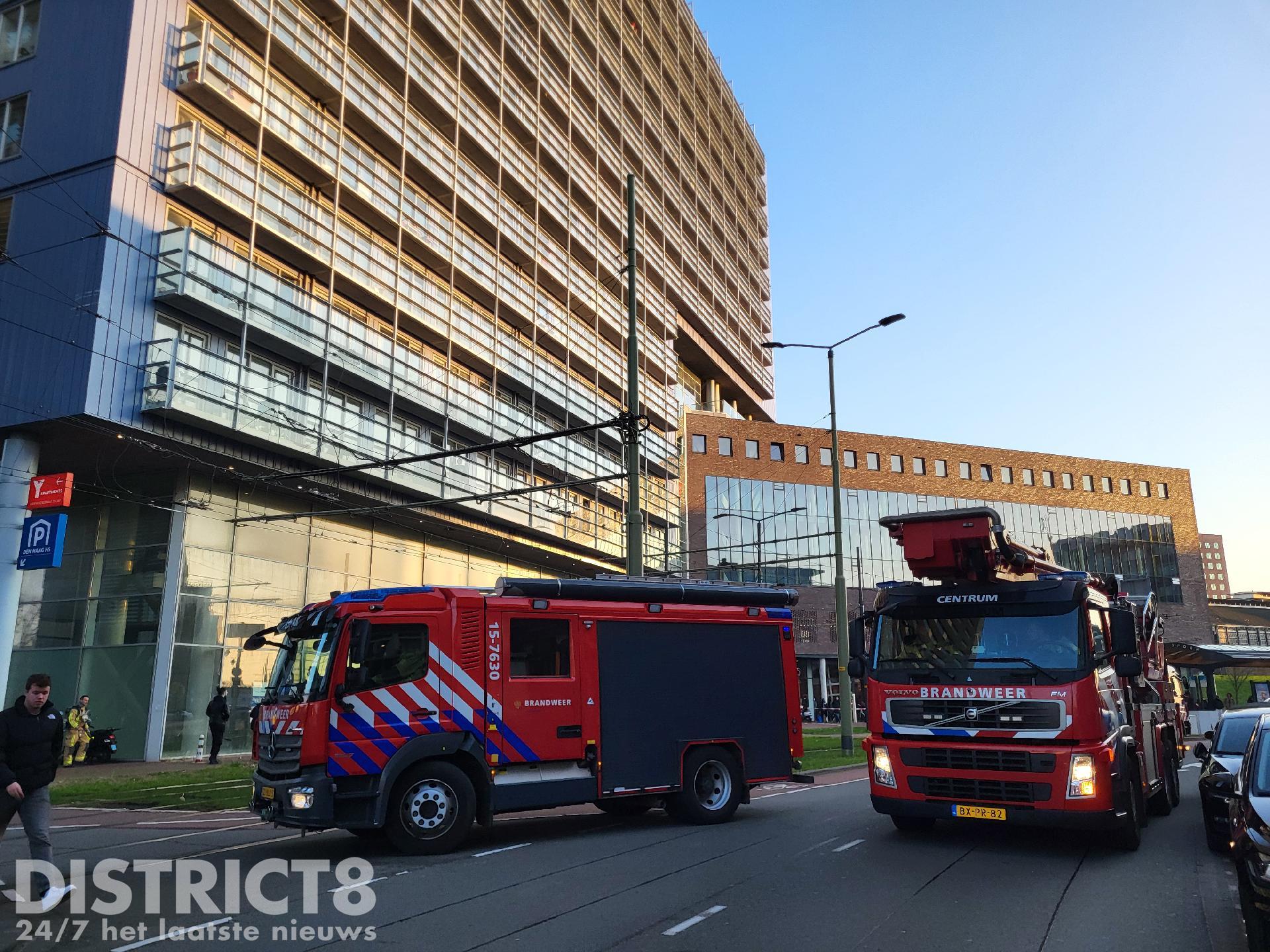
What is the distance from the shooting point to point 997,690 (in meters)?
9.29

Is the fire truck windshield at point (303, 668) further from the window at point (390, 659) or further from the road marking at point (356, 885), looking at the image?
the road marking at point (356, 885)

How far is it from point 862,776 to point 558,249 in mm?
26085

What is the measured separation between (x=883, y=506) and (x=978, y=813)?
5851 centimetres

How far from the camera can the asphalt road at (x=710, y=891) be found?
6.38 m

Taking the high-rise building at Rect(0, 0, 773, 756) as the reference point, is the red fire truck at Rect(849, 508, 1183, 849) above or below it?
below

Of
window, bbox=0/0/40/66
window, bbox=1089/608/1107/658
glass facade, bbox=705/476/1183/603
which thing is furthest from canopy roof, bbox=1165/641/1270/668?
window, bbox=0/0/40/66

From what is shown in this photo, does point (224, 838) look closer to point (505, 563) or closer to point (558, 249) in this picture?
point (505, 563)

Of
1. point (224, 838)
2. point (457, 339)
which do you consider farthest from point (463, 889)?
point (457, 339)

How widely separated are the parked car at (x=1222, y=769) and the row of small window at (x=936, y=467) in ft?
160

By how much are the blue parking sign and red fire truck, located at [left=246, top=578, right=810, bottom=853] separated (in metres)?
12.5

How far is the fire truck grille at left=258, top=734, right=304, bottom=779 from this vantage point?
9547mm

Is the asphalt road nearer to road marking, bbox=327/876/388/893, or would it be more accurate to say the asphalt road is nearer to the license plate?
road marking, bbox=327/876/388/893

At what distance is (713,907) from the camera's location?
23.7 feet

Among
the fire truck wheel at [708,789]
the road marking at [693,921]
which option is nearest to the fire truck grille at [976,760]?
the fire truck wheel at [708,789]
